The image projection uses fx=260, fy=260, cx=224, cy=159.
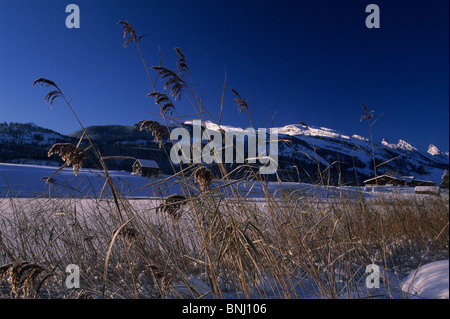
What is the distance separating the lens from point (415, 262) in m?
2.52

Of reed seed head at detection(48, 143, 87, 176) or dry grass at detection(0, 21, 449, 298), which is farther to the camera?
dry grass at detection(0, 21, 449, 298)

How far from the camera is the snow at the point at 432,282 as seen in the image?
140cm

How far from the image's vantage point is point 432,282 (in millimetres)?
1541

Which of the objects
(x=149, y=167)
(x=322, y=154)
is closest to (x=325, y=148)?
(x=322, y=154)

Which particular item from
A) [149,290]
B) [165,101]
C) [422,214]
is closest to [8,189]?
[149,290]

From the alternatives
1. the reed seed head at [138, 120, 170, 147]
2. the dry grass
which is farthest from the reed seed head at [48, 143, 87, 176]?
the reed seed head at [138, 120, 170, 147]

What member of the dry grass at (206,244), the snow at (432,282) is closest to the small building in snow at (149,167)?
the dry grass at (206,244)

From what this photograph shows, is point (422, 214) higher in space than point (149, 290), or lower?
higher

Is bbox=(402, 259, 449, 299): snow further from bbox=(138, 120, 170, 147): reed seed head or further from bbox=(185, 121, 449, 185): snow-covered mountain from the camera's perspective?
bbox=(138, 120, 170, 147): reed seed head

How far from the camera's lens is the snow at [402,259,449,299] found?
4.60 feet

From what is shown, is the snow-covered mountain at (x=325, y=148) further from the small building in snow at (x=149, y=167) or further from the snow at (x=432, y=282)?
the small building in snow at (x=149, y=167)
